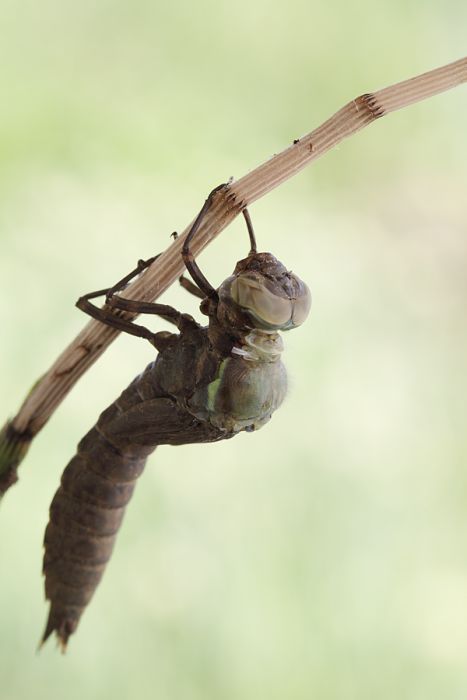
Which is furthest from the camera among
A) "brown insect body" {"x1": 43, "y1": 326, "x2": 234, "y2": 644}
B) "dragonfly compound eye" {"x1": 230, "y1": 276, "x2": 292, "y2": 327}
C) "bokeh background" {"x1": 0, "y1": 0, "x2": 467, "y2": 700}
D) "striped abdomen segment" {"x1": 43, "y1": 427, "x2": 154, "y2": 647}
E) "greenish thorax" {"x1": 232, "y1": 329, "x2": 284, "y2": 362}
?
"bokeh background" {"x1": 0, "y1": 0, "x2": 467, "y2": 700}

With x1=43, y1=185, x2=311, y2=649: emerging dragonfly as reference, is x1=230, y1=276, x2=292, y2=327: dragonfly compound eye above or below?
above

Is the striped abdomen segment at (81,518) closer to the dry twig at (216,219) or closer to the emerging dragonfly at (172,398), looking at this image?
the emerging dragonfly at (172,398)

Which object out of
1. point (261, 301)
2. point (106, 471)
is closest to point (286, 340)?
point (106, 471)

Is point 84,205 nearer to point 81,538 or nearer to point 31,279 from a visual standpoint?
point 31,279

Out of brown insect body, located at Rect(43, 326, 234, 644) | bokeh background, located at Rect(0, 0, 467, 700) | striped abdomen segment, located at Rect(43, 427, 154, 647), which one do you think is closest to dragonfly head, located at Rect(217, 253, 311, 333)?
brown insect body, located at Rect(43, 326, 234, 644)

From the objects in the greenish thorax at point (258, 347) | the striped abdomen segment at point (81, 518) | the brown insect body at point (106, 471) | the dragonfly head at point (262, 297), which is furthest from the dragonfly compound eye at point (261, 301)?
the striped abdomen segment at point (81, 518)

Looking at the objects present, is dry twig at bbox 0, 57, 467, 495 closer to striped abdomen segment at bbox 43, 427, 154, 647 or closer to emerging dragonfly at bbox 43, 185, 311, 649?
emerging dragonfly at bbox 43, 185, 311, 649

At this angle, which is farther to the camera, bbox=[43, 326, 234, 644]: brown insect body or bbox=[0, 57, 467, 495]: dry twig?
bbox=[43, 326, 234, 644]: brown insect body

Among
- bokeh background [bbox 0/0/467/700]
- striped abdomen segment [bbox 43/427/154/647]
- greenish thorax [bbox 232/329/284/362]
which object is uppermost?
bokeh background [bbox 0/0/467/700]

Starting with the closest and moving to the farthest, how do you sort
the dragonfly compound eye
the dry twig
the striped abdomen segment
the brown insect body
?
the dry twig
the dragonfly compound eye
the brown insect body
the striped abdomen segment
